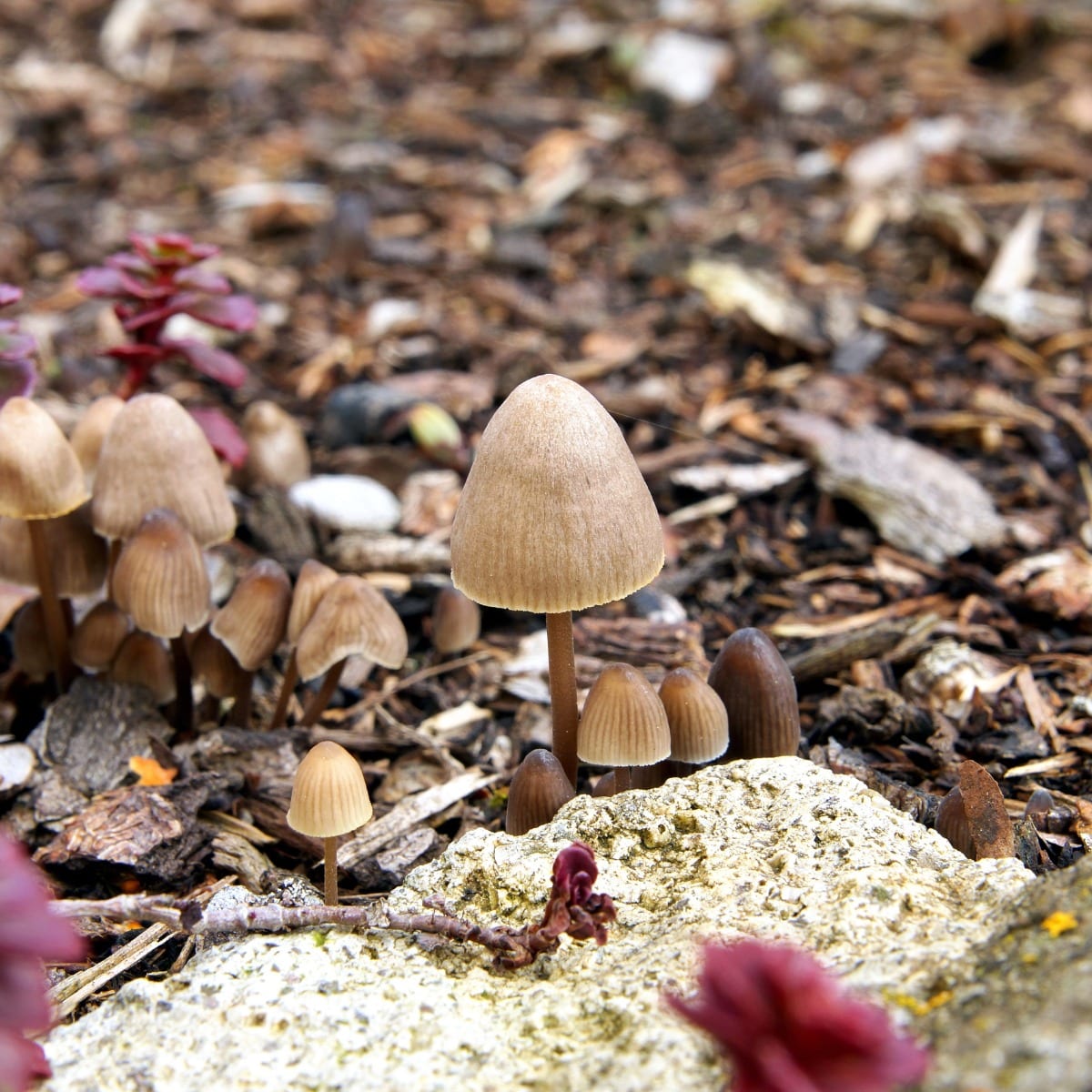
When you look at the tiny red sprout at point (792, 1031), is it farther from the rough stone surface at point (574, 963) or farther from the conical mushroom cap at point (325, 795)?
the conical mushroom cap at point (325, 795)

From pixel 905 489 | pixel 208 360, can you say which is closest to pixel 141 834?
pixel 208 360

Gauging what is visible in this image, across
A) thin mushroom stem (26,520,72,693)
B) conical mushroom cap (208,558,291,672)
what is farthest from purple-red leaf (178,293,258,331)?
conical mushroom cap (208,558,291,672)

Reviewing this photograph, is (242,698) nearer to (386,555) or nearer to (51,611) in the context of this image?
(51,611)

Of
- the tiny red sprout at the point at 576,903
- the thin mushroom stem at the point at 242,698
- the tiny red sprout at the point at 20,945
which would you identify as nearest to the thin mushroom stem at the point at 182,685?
the thin mushroom stem at the point at 242,698

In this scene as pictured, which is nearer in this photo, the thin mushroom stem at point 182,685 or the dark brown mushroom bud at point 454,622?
the thin mushroom stem at point 182,685

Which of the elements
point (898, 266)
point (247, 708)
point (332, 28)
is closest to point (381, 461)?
point (247, 708)

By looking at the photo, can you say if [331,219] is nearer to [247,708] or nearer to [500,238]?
[500,238]

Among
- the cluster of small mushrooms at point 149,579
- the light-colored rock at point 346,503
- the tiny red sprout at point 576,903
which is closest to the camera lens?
the tiny red sprout at point 576,903
